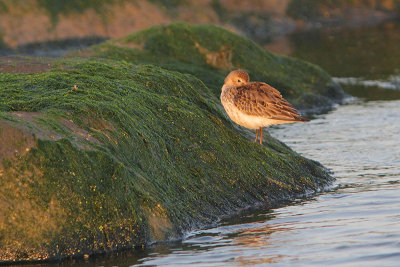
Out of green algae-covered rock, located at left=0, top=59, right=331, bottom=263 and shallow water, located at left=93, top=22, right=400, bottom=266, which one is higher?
green algae-covered rock, located at left=0, top=59, right=331, bottom=263

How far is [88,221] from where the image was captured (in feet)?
26.6

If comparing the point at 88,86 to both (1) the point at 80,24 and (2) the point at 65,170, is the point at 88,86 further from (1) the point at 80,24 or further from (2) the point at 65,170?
(1) the point at 80,24

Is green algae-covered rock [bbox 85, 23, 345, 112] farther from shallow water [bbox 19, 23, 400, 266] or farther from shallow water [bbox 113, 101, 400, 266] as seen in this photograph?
shallow water [bbox 113, 101, 400, 266]

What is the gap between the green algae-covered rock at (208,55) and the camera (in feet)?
65.2

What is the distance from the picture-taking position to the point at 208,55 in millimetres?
20578

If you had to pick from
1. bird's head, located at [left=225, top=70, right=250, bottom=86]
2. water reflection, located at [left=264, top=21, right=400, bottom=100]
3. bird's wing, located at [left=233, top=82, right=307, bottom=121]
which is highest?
bird's head, located at [left=225, top=70, right=250, bottom=86]

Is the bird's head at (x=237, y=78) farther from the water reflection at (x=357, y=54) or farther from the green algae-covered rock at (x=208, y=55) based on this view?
the water reflection at (x=357, y=54)

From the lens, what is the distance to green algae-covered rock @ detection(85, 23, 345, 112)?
19.9m

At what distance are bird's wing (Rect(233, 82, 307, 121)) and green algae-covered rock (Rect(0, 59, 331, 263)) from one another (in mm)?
453

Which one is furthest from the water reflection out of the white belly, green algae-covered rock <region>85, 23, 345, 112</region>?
the white belly

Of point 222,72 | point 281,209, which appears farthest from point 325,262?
point 222,72

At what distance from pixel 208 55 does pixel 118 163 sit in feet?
40.2

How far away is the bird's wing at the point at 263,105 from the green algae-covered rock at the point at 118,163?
45 cm

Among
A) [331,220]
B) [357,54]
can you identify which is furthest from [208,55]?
[357,54]
